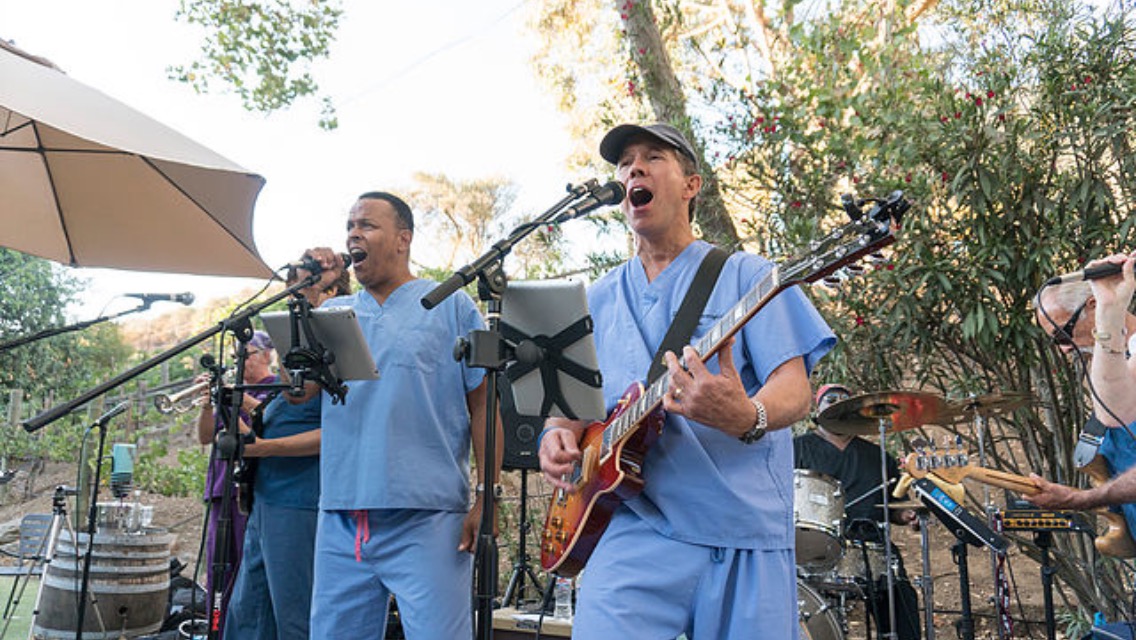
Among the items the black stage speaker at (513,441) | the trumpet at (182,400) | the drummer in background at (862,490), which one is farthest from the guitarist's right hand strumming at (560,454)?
the drummer in background at (862,490)

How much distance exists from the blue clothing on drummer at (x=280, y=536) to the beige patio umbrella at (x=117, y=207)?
715 mm

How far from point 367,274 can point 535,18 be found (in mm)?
13634

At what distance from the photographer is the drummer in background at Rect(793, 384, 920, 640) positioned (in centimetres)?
639

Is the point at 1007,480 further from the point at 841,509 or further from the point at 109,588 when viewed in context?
the point at 109,588

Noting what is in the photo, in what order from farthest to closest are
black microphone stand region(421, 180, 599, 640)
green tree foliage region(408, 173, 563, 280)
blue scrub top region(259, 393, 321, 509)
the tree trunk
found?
green tree foliage region(408, 173, 563, 280), the tree trunk, blue scrub top region(259, 393, 321, 509), black microphone stand region(421, 180, 599, 640)

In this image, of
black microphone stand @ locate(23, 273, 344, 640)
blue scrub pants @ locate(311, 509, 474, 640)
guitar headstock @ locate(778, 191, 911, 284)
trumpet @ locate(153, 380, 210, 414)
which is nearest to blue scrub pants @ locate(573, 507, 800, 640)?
guitar headstock @ locate(778, 191, 911, 284)

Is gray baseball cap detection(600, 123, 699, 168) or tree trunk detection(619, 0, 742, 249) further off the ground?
tree trunk detection(619, 0, 742, 249)

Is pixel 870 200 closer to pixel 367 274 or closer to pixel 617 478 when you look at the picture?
pixel 617 478

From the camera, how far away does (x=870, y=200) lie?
221 cm

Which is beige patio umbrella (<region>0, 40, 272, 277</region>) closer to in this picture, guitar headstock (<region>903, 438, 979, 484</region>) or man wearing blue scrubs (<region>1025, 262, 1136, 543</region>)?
man wearing blue scrubs (<region>1025, 262, 1136, 543</region>)

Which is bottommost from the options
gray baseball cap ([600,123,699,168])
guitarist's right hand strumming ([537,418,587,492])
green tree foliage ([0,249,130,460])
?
guitarist's right hand strumming ([537,418,587,492])

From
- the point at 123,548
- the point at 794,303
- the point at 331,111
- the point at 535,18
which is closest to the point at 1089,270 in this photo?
the point at 794,303

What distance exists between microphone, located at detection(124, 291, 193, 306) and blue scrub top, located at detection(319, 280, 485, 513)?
3.96 ft

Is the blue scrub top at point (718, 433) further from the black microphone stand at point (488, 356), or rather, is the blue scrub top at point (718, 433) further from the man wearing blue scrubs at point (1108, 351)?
the man wearing blue scrubs at point (1108, 351)
